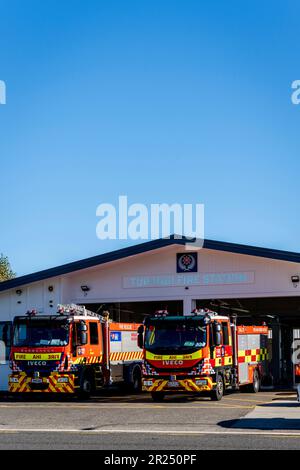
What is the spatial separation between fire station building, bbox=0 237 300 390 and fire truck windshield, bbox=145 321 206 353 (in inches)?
255

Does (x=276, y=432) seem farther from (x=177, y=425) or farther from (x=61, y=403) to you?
(x=61, y=403)

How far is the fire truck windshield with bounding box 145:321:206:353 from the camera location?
21.7 m

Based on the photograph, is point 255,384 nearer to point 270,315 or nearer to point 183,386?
Answer: point 183,386

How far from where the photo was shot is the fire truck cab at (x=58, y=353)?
22656mm

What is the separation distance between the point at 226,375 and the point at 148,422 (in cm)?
719

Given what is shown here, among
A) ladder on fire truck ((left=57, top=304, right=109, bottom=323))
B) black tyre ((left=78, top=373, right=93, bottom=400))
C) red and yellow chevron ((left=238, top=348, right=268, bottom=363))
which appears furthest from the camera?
red and yellow chevron ((left=238, top=348, right=268, bottom=363))

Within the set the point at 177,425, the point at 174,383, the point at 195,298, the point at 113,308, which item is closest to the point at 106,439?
the point at 177,425

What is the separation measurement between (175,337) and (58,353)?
135 inches

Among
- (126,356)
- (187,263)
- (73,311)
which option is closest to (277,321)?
(187,263)

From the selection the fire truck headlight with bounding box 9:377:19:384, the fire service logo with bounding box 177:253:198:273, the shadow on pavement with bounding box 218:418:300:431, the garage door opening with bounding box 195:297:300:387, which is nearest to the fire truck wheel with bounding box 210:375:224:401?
the garage door opening with bounding box 195:297:300:387

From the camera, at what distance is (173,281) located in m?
29.2

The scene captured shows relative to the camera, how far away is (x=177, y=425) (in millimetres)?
15570

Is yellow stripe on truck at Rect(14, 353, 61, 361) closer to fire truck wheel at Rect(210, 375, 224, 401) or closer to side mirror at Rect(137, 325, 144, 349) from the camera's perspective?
side mirror at Rect(137, 325, 144, 349)

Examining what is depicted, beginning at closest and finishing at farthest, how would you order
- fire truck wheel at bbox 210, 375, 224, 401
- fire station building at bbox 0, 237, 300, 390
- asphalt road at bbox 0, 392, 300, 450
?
asphalt road at bbox 0, 392, 300, 450, fire truck wheel at bbox 210, 375, 224, 401, fire station building at bbox 0, 237, 300, 390
